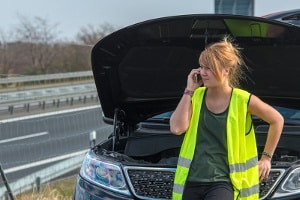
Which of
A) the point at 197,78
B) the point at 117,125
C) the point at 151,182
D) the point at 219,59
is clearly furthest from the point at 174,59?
the point at 219,59

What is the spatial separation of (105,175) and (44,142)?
935cm

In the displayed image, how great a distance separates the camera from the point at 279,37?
346 centimetres

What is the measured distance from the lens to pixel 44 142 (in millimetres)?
12367

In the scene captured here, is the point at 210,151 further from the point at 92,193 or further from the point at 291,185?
the point at 92,193

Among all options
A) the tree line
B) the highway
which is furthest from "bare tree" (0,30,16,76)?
the highway

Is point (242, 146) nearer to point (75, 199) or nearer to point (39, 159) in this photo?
point (75, 199)

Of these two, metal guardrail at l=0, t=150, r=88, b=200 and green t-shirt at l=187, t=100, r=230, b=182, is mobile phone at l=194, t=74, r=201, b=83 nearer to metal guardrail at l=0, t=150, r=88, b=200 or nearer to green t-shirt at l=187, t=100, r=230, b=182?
green t-shirt at l=187, t=100, r=230, b=182

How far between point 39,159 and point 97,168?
728 cm

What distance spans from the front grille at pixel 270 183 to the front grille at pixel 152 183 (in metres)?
0.57

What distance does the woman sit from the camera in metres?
2.73

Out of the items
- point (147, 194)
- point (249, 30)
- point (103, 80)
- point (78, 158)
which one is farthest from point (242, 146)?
point (78, 158)

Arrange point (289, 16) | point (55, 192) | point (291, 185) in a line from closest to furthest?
point (291, 185)
point (289, 16)
point (55, 192)

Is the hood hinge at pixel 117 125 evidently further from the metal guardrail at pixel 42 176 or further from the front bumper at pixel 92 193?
the metal guardrail at pixel 42 176

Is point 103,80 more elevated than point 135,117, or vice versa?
point 103,80
